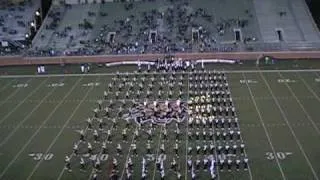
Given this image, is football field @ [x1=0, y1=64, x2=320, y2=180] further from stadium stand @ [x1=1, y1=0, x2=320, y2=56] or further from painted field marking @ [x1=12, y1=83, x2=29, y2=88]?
stadium stand @ [x1=1, y1=0, x2=320, y2=56]

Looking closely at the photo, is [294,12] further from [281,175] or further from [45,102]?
[281,175]

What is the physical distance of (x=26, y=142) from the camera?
61.4 ft

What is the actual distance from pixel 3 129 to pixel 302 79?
1349 centimetres

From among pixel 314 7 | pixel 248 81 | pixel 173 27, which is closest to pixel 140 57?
pixel 173 27

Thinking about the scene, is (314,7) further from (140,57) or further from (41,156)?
(41,156)

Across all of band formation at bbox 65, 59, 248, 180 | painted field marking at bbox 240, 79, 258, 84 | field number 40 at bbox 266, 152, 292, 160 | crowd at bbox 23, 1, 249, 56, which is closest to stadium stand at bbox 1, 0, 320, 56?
crowd at bbox 23, 1, 249, 56

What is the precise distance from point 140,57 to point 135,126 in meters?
13.1

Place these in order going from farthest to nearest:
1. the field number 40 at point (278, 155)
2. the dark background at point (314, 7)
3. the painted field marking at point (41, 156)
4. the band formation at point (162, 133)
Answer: the dark background at point (314, 7) < the painted field marking at point (41, 156) < the field number 40 at point (278, 155) < the band formation at point (162, 133)

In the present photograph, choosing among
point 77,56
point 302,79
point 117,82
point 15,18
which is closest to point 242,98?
point 302,79

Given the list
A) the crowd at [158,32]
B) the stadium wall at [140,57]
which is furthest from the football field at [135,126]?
the crowd at [158,32]

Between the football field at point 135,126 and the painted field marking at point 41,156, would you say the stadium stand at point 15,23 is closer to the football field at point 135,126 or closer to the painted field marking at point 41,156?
the football field at point 135,126

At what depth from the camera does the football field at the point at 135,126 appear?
15930 mm

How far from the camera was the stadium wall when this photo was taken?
A: 3198 cm

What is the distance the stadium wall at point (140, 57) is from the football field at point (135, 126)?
3.84 m
